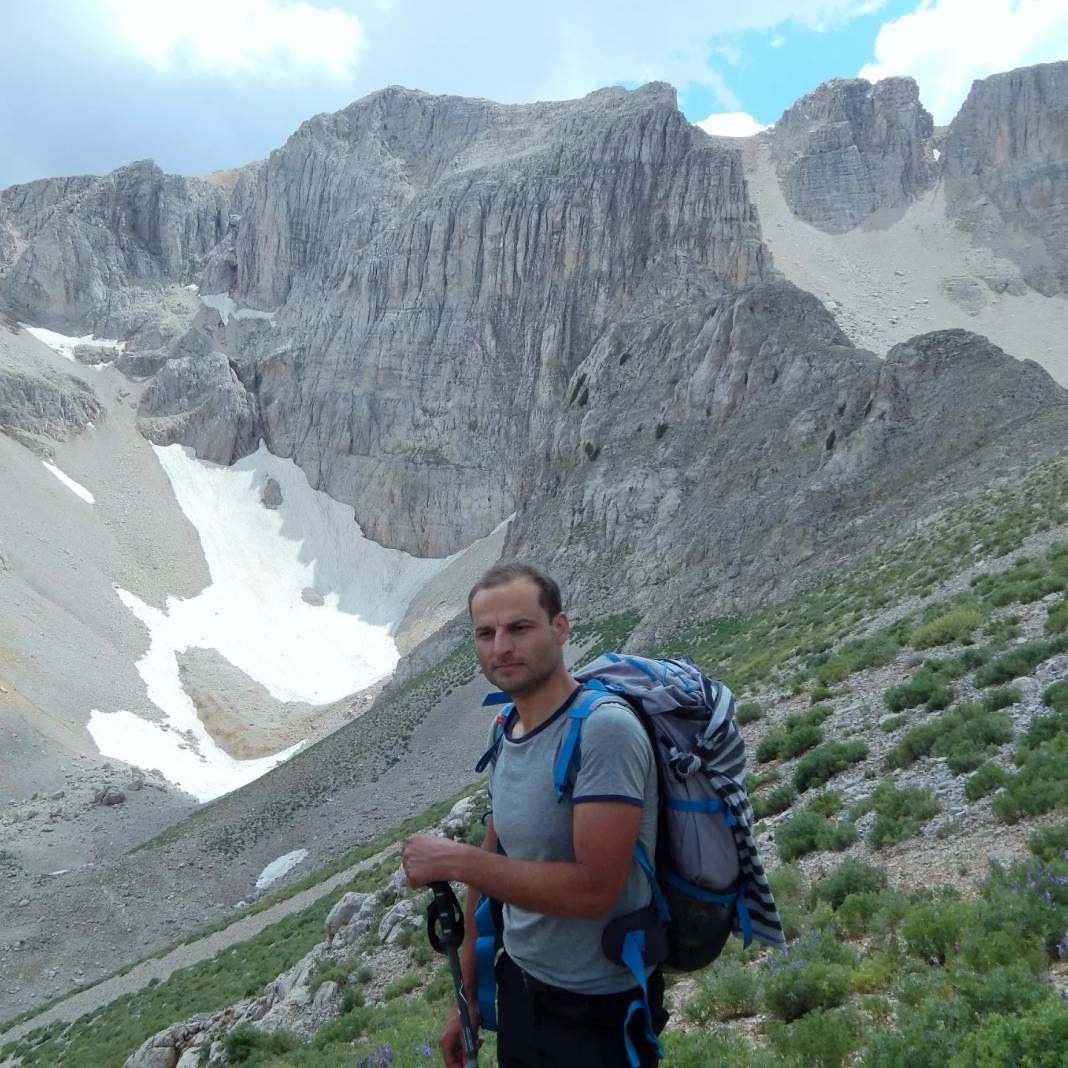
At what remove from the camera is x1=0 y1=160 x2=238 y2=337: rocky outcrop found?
10731cm

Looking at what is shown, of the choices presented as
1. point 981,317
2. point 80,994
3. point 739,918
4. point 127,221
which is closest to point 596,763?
point 739,918

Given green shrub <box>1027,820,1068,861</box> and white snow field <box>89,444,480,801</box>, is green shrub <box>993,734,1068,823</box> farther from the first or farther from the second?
white snow field <box>89,444,480,801</box>

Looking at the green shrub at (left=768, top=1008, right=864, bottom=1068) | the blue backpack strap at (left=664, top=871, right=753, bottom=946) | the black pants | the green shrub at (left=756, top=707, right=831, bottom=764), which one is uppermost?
the blue backpack strap at (left=664, top=871, right=753, bottom=946)

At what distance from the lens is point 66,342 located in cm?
10438

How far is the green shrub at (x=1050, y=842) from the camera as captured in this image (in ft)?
17.4

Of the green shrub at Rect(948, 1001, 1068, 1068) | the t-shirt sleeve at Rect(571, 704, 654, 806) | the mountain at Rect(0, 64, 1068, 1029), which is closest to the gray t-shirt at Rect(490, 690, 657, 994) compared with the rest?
the t-shirt sleeve at Rect(571, 704, 654, 806)

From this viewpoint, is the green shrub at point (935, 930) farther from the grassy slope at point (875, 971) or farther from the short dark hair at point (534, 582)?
the short dark hair at point (534, 582)

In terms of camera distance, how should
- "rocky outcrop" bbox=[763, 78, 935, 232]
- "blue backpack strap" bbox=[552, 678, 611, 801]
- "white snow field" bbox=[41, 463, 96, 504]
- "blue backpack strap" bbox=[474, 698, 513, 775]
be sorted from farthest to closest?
"rocky outcrop" bbox=[763, 78, 935, 232]
"white snow field" bbox=[41, 463, 96, 504]
"blue backpack strap" bbox=[474, 698, 513, 775]
"blue backpack strap" bbox=[552, 678, 611, 801]

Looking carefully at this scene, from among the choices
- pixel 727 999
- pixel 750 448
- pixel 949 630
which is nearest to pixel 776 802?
pixel 727 999

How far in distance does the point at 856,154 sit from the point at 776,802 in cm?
11214

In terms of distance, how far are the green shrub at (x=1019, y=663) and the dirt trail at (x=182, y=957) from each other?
537 inches

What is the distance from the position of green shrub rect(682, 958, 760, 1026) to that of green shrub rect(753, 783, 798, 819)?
3.53 meters

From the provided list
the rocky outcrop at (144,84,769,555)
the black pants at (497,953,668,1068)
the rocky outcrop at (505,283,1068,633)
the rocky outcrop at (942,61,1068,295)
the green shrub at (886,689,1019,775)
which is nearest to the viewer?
the black pants at (497,953,668,1068)

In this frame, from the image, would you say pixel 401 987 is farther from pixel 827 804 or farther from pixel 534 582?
pixel 534 582
